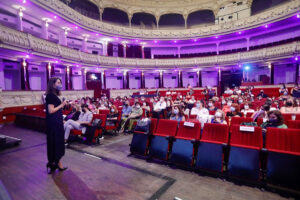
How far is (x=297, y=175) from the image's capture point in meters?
2.34

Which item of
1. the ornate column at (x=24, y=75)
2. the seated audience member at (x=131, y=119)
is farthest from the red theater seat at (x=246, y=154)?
the ornate column at (x=24, y=75)

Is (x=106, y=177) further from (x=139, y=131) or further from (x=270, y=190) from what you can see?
(x=270, y=190)

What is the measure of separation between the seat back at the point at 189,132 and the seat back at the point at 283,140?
1.13 m

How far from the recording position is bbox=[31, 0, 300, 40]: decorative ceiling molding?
12.4 metres

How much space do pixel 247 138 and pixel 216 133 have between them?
501 mm

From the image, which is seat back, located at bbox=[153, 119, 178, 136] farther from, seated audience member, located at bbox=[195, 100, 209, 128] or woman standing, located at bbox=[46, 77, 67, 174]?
woman standing, located at bbox=[46, 77, 67, 174]

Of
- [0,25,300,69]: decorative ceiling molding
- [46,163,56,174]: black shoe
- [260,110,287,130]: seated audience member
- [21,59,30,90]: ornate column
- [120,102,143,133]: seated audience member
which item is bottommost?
[46,163,56,174]: black shoe

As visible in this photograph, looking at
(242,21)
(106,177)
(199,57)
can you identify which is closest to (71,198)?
(106,177)

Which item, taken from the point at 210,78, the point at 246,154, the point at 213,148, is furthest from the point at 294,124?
the point at 210,78

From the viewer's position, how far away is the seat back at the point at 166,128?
3593 millimetres

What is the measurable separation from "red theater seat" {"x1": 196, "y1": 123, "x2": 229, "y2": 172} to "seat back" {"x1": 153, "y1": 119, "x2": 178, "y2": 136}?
2.10 ft

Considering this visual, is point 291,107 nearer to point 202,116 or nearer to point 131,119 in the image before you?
point 202,116

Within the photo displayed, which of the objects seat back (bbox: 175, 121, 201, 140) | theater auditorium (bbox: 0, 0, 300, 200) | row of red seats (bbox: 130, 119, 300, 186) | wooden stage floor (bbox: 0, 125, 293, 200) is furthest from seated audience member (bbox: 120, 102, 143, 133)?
seat back (bbox: 175, 121, 201, 140)

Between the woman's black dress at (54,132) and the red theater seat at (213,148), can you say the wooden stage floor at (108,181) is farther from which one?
the woman's black dress at (54,132)
